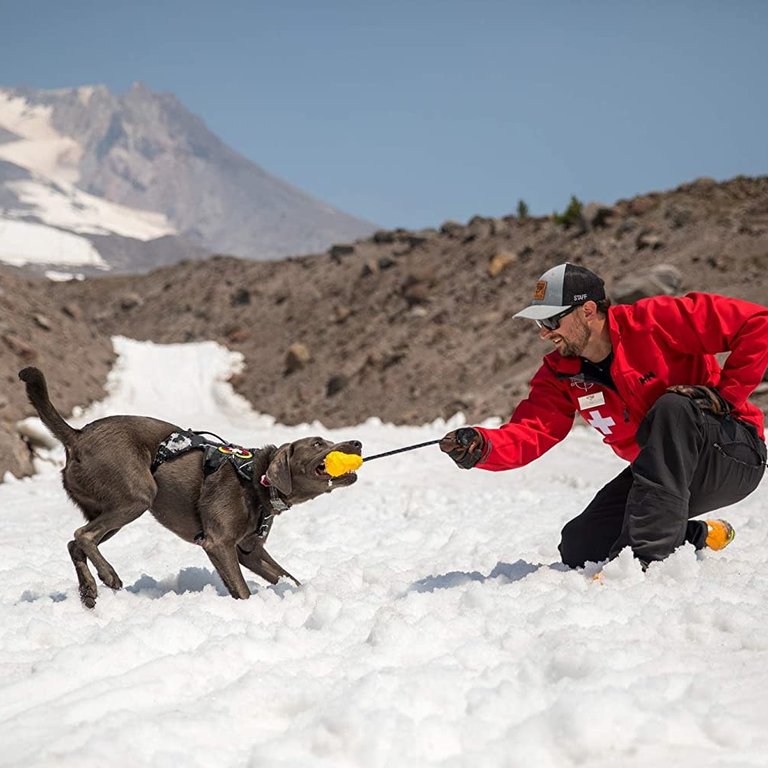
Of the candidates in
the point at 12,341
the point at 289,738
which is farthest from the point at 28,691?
the point at 12,341

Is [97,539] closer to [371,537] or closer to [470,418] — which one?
[371,537]

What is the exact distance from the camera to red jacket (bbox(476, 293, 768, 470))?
412 centimetres

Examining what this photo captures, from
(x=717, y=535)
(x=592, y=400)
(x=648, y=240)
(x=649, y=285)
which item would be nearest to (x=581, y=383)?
(x=592, y=400)

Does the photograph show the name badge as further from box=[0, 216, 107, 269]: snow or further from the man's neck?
box=[0, 216, 107, 269]: snow

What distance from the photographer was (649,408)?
4.38 metres

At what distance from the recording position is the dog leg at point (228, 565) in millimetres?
4477

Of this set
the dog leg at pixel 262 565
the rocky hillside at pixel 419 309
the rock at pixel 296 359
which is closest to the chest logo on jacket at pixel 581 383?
the dog leg at pixel 262 565

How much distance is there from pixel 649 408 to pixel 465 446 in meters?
1.03

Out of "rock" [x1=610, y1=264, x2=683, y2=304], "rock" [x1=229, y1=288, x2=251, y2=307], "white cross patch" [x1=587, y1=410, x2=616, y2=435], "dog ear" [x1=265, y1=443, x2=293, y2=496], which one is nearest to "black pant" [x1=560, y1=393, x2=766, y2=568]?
"white cross patch" [x1=587, y1=410, x2=616, y2=435]

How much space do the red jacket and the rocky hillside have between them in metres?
10.4

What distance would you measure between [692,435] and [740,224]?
21.1 metres

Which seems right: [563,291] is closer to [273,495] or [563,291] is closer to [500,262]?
[273,495]

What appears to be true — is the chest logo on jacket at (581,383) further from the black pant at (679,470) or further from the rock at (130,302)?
the rock at (130,302)

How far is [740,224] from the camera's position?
22766 millimetres
